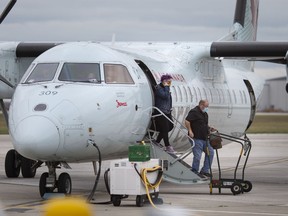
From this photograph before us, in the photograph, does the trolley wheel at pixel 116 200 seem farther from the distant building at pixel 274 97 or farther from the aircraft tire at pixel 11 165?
the distant building at pixel 274 97

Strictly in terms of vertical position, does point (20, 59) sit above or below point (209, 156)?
above

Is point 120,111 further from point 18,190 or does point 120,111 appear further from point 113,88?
point 18,190

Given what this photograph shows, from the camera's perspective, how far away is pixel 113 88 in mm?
11219

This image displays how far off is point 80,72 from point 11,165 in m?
6.31

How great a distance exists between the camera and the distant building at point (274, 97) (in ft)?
364

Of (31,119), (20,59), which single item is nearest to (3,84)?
(20,59)

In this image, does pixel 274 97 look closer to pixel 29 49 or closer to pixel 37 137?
pixel 29 49

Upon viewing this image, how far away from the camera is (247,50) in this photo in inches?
651

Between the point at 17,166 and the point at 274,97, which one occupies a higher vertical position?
the point at 17,166

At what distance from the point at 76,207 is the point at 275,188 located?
1201 centimetres

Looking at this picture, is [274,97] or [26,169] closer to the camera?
[26,169]

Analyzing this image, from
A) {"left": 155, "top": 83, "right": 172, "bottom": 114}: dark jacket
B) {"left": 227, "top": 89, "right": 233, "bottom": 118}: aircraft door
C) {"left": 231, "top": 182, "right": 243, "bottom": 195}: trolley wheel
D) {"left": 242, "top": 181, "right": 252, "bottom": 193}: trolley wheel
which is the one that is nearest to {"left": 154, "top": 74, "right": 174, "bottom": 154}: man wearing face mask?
{"left": 155, "top": 83, "right": 172, "bottom": 114}: dark jacket

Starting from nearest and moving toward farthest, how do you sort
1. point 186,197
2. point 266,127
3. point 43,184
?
point 43,184, point 186,197, point 266,127

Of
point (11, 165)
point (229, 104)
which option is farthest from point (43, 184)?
point (229, 104)
